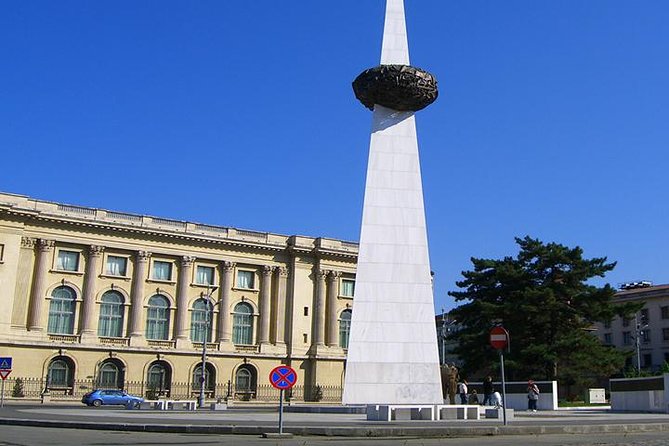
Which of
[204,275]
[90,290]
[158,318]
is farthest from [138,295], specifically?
[204,275]

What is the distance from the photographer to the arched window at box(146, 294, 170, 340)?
61.6 meters

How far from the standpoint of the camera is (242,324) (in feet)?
219

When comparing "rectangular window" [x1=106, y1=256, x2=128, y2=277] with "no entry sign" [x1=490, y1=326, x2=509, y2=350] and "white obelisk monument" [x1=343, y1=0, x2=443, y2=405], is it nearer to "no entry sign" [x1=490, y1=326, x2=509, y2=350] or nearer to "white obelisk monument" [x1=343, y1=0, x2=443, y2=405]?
"white obelisk monument" [x1=343, y1=0, x2=443, y2=405]

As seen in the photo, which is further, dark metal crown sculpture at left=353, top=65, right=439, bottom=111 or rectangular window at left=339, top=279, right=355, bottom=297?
rectangular window at left=339, top=279, right=355, bottom=297

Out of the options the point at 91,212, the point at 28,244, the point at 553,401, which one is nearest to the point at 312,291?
the point at 91,212

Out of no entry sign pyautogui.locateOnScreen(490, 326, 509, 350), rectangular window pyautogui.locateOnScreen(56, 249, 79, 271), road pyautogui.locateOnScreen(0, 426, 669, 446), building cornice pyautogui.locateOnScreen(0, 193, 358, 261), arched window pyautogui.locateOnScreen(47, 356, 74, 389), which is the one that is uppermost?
building cornice pyautogui.locateOnScreen(0, 193, 358, 261)

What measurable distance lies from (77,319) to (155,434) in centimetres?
4456

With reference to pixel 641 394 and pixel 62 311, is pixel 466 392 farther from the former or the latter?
pixel 62 311

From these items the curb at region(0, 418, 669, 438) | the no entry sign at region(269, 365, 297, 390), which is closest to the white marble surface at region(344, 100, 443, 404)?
the curb at region(0, 418, 669, 438)

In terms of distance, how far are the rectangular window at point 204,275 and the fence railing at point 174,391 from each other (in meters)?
9.24

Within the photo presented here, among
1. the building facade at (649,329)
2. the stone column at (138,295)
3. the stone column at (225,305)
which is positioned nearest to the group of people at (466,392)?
the stone column at (225,305)

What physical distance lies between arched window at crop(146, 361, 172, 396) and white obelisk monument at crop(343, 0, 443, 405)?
40.8 m

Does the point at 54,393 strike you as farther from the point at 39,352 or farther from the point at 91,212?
the point at 91,212

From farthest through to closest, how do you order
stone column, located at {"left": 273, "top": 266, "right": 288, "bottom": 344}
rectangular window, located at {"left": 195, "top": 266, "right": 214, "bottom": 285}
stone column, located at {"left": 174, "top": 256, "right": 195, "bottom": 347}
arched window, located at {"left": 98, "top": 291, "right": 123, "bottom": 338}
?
stone column, located at {"left": 273, "top": 266, "right": 288, "bottom": 344} → rectangular window, located at {"left": 195, "top": 266, "right": 214, "bottom": 285} → stone column, located at {"left": 174, "top": 256, "right": 195, "bottom": 347} → arched window, located at {"left": 98, "top": 291, "right": 123, "bottom": 338}
